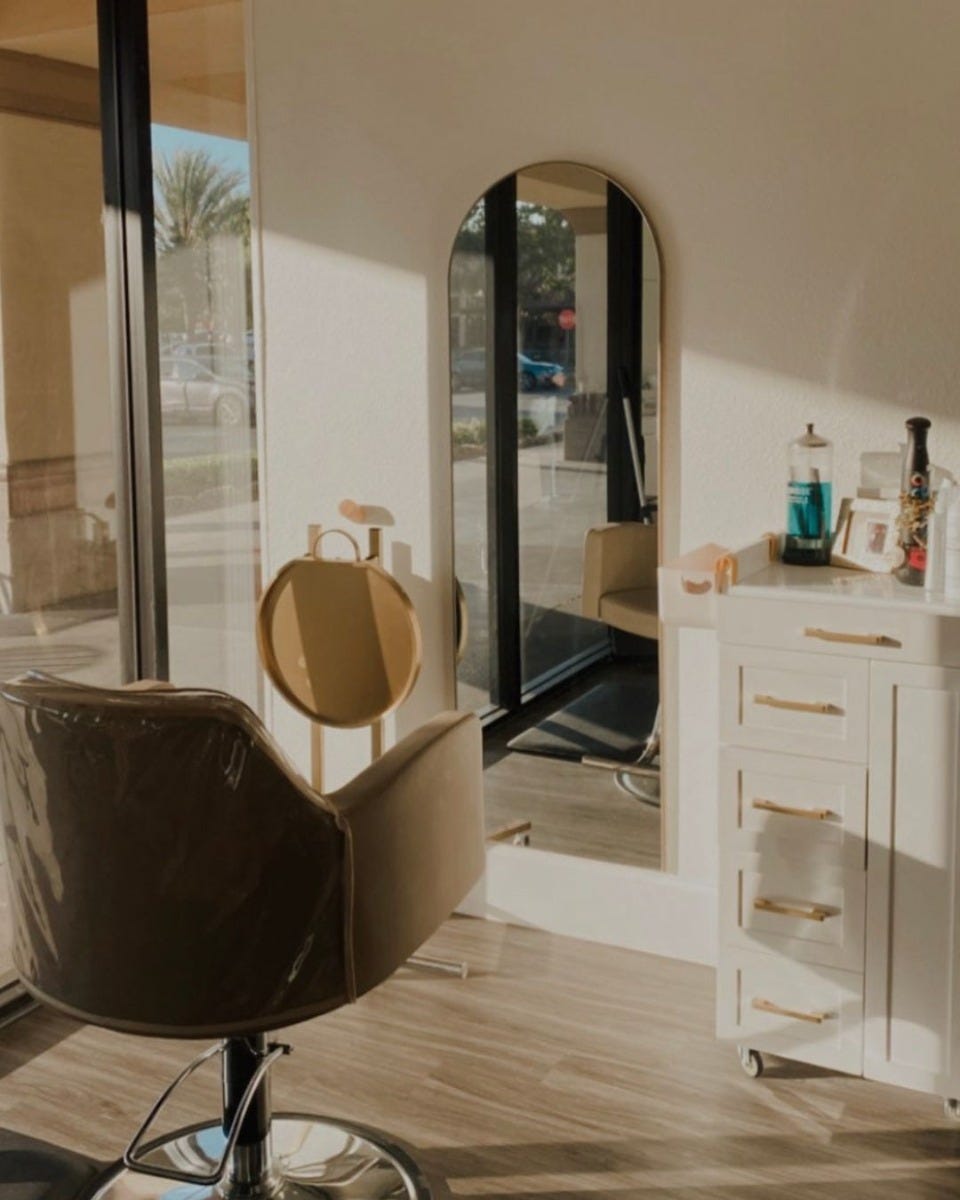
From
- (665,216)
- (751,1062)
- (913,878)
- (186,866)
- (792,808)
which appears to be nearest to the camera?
(186,866)

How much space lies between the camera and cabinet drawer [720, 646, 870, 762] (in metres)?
2.64

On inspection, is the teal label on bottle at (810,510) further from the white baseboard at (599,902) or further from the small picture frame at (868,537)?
the white baseboard at (599,902)

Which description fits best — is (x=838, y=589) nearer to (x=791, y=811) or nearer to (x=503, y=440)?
(x=791, y=811)

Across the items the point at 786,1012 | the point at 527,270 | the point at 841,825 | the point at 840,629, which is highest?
the point at 527,270

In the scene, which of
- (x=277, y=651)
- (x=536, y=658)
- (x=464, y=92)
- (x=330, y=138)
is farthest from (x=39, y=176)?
(x=536, y=658)

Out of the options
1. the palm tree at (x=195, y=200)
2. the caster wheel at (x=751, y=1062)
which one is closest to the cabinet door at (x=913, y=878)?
the caster wheel at (x=751, y=1062)

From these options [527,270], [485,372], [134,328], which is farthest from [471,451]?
[134,328]

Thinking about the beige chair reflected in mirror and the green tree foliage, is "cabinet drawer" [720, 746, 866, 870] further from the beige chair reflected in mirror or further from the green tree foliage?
the green tree foliage

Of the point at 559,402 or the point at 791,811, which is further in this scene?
the point at 559,402

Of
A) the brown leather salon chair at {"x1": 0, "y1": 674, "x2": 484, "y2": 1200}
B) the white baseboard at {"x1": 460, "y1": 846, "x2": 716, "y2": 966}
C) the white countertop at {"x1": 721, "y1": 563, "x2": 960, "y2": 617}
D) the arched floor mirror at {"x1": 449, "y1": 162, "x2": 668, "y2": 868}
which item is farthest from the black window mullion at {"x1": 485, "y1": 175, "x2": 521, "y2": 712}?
the brown leather salon chair at {"x1": 0, "y1": 674, "x2": 484, "y2": 1200}

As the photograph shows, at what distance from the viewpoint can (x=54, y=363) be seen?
3197mm

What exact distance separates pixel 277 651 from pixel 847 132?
1671 millimetres

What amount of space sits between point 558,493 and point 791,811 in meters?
0.97

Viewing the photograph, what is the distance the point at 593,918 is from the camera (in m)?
3.40
